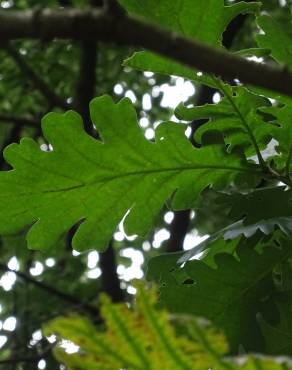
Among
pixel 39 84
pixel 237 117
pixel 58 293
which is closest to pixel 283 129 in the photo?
pixel 237 117

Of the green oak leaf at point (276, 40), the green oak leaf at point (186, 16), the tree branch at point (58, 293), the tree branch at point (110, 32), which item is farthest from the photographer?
the tree branch at point (58, 293)

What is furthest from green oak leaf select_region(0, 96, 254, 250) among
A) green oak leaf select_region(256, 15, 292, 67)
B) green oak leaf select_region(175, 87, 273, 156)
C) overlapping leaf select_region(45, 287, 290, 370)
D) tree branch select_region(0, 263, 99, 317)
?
tree branch select_region(0, 263, 99, 317)

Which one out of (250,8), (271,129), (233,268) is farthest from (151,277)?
(250,8)

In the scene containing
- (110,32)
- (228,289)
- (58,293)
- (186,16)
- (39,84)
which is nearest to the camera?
(110,32)

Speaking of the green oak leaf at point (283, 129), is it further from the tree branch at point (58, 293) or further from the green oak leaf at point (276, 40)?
the tree branch at point (58, 293)

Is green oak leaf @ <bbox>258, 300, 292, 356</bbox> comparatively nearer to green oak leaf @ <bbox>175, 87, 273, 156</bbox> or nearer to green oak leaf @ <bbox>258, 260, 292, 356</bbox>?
green oak leaf @ <bbox>258, 260, 292, 356</bbox>

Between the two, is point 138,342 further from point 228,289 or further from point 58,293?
point 58,293

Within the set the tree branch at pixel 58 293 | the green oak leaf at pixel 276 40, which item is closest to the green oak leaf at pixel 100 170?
the green oak leaf at pixel 276 40
